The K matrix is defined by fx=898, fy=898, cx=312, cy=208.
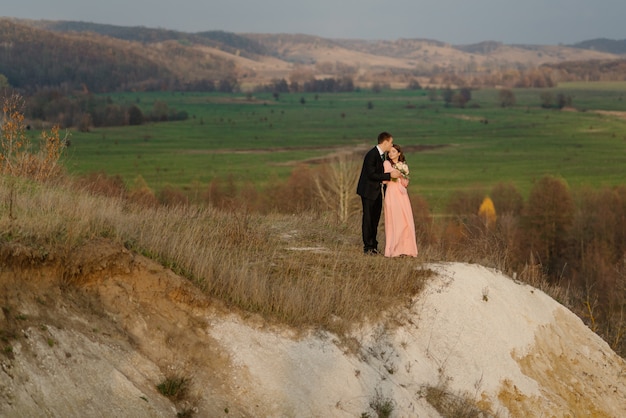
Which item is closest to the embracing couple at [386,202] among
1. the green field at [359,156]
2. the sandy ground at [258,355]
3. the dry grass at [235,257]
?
the dry grass at [235,257]

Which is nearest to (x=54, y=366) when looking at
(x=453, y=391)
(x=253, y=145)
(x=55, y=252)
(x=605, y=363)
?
(x=55, y=252)

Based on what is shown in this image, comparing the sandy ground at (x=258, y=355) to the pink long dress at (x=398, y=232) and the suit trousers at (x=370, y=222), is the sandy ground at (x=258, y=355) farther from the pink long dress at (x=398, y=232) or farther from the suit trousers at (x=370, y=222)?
the suit trousers at (x=370, y=222)

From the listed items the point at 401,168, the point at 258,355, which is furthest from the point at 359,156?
the point at 258,355

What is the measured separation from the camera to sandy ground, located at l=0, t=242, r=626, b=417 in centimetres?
1002

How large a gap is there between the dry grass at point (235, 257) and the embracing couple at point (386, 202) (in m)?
0.60

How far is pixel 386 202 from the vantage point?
654 inches

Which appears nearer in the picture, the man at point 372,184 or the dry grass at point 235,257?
the dry grass at point 235,257

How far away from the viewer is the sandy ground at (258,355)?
395 inches

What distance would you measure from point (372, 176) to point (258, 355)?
537cm

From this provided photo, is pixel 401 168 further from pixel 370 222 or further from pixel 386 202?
pixel 370 222

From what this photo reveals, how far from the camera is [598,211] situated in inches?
3521

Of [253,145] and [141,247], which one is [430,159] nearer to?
[253,145]

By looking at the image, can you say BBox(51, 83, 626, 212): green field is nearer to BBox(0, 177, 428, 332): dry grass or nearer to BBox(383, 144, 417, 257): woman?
BBox(383, 144, 417, 257): woman

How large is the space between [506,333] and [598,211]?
78.8 meters
